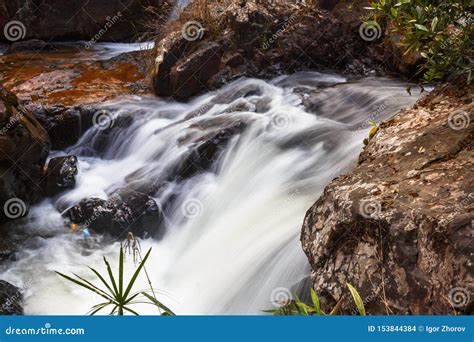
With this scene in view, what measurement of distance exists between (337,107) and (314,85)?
962mm

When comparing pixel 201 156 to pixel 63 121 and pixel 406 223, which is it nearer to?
pixel 63 121

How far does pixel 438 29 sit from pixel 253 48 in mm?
4998

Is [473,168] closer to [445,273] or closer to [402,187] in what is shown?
[402,187]

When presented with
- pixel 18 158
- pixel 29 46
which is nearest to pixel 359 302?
pixel 18 158

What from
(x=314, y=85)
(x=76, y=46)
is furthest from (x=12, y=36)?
(x=314, y=85)

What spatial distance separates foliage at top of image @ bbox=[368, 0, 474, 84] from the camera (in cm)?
371

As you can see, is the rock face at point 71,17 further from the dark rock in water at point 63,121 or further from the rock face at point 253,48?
the dark rock in water at point 63,121

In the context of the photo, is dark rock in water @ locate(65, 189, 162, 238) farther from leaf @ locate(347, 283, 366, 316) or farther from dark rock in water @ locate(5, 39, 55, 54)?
dark rock in water @ locate(5, 39, 55, 54)

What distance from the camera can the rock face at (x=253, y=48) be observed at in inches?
331

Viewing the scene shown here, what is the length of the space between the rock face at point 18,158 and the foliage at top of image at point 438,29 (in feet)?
13.7

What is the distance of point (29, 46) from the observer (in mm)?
11875

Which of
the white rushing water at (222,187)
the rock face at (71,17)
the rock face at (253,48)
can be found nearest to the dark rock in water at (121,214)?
the white rushing water at (222,187)

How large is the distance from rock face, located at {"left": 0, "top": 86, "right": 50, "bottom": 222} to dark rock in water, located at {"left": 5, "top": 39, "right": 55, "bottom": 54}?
5.65 m

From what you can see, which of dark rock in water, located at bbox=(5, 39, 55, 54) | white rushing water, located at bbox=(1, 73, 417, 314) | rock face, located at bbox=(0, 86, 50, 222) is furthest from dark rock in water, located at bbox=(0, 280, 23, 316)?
dark rock in water, located at bbox=(5, 39, 55, 54)
